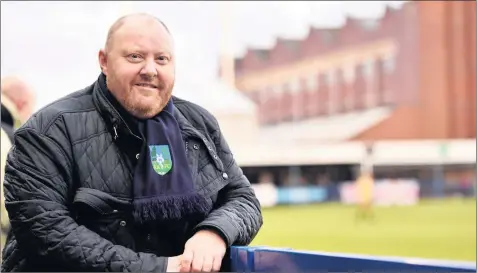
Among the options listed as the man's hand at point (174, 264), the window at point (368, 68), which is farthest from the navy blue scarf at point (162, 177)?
the window at point (368, 68)

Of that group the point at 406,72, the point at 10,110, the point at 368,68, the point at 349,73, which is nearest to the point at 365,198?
the point at 10,110

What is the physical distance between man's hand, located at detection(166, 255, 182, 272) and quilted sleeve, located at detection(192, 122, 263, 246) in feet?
0.43

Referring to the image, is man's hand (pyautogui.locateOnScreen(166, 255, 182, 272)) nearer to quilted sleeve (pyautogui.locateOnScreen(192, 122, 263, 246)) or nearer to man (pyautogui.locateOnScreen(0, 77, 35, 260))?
quilted sleeve (pyautogui.locateOnScreen(192, 122, 263, 246))

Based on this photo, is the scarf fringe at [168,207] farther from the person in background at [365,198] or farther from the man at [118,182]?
the person in background at [365,198]

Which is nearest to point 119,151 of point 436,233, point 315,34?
point 436,233

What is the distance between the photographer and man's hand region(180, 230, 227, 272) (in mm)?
2268

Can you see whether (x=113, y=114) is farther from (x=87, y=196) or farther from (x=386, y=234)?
(x=386, y=234)

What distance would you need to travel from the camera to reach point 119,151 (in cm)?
237

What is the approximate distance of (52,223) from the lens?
2.26 meters

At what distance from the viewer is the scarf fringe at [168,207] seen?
91.3 inches

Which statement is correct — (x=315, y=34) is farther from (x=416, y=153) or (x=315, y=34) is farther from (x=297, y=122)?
(x=416, y=153)

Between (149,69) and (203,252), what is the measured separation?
509 millimetres

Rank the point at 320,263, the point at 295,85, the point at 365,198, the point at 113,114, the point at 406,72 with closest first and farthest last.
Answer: the point at 320,263
the point at 113,114
the point at 365,198
the point at 406,72
the point at 295,85

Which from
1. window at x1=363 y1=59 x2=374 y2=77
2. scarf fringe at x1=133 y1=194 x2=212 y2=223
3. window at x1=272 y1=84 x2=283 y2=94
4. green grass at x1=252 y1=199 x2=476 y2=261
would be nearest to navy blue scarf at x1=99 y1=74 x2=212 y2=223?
scarf fringe at x1=133 y1=194 x2=212 y2=223
